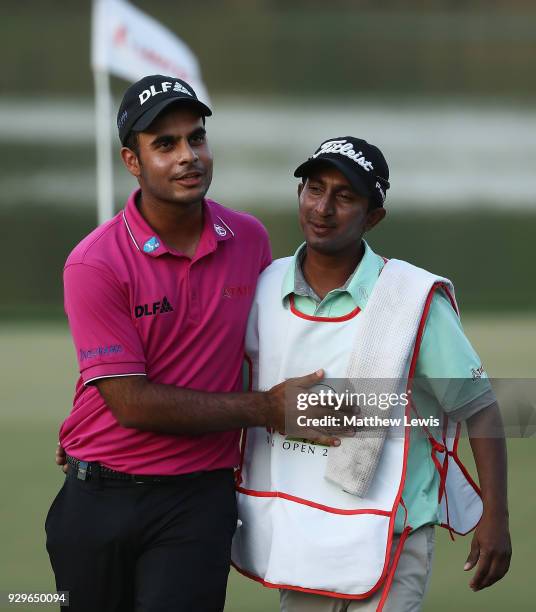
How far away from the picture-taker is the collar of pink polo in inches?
99.1

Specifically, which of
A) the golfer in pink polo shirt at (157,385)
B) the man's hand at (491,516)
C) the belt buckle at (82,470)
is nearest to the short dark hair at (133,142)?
the golfer in pink polo shirt at (157,385)

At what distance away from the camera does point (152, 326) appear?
8.16ft

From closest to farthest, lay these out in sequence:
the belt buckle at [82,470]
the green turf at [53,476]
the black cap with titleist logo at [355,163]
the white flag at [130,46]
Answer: the black cap with titleist logo at [355,163], the belt buckle at [82,470], the green turf at [53,476], the white flag at [130,46]

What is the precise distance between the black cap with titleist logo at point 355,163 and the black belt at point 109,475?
2.34 feet

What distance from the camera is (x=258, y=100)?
1315 centimetres

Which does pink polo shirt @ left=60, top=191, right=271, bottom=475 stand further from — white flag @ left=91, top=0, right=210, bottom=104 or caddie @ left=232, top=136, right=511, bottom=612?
white flag @ left=91, top=0, right=210, bottom=104

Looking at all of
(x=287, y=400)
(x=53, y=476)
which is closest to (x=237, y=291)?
(x=287, y=400)

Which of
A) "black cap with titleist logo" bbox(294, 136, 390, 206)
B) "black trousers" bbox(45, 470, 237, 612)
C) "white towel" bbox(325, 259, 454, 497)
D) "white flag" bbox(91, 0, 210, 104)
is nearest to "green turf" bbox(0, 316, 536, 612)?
"black trousers" bbox(45, 470, 237, 612)

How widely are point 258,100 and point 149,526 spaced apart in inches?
433

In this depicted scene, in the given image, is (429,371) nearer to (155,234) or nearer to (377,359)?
(377,359)

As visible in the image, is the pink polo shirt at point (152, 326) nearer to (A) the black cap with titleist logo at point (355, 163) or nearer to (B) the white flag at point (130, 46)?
(A) the black cap with titleist logo at point (355, 163)

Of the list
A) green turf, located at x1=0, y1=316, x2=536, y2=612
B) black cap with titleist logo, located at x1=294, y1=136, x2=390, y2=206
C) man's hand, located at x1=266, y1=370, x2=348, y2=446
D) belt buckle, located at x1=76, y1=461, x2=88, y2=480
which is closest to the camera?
man's hand, located at x1=266, y1=370, x2=348, y2=446

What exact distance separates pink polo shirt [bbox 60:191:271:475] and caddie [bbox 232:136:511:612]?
0.09 meters

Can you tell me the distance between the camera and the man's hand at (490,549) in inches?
94.3
